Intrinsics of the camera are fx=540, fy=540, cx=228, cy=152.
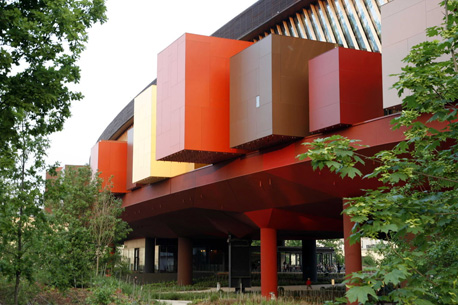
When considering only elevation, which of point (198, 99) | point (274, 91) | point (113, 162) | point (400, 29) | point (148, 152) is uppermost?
point (400, 29)

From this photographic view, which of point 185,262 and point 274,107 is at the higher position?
point 274,107

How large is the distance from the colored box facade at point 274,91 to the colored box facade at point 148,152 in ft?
35.8

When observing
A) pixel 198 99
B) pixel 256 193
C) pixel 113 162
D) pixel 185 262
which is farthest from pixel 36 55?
pixel 185 262

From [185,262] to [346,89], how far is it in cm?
3283

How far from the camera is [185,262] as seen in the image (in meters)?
49.6

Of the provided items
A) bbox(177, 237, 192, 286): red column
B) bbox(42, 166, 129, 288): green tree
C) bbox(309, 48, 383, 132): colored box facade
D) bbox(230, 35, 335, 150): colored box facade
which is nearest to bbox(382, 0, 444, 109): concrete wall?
bbox(309, 48, 383, 132): colored box facade

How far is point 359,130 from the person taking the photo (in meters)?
20.0

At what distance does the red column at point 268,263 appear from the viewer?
30.0m

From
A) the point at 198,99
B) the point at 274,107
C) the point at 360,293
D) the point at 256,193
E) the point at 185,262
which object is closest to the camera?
the point at 360,293

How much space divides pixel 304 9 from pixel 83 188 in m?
15.6

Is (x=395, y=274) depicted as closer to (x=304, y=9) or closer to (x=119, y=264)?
(x=304, y=9)

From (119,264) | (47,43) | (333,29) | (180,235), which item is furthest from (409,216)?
(180,235)

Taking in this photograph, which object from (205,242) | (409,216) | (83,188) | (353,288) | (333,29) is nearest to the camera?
(353,288)

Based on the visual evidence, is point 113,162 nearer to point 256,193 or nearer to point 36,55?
point 256,193
